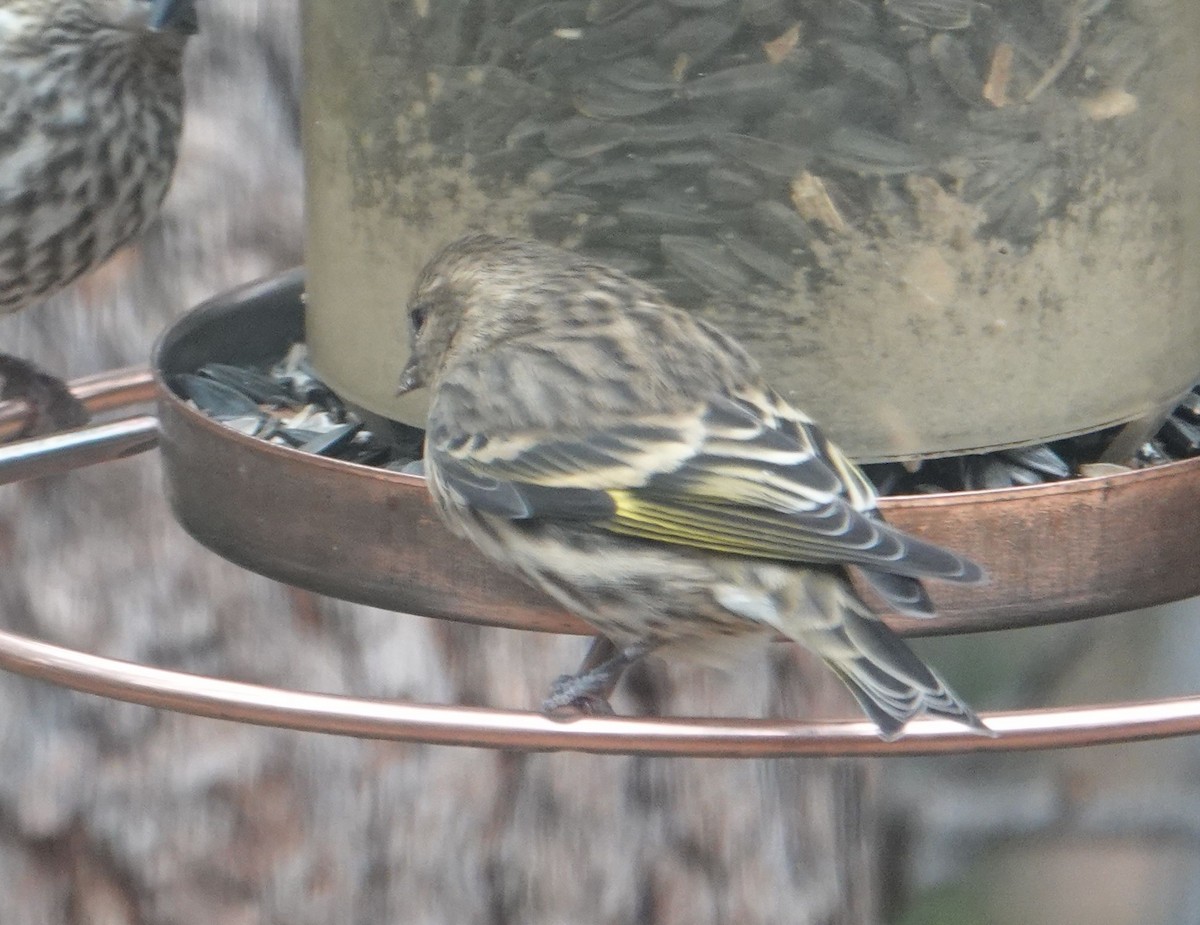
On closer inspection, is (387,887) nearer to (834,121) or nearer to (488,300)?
(488,300)

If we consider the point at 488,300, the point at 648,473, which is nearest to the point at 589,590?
the point at 648,473

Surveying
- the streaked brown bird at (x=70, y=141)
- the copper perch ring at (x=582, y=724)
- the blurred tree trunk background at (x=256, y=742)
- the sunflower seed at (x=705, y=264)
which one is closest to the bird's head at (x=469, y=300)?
the sunflower seed at (x=705, y=264)

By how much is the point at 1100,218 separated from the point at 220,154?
2.14 metres

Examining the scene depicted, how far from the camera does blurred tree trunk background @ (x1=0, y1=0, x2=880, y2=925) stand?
4301mm

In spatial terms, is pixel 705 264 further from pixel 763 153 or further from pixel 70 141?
pixel 70 141

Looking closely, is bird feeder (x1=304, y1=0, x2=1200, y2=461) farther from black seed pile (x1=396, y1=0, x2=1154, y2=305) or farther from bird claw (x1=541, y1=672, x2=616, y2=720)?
bird claw (x1=541, y1=672, x2=616, y2=720)

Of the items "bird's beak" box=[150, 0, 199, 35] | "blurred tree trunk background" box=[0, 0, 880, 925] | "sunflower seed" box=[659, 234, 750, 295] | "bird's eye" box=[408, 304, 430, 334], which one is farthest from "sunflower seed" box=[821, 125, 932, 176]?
"blurred tree trunk background" box=[0, 0, 880, 925]

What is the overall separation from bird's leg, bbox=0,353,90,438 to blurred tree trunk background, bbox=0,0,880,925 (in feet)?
1.36

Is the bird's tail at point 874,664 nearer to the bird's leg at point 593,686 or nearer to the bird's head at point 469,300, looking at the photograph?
the bird's leg at point 593,686

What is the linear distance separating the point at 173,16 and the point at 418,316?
0.98 m

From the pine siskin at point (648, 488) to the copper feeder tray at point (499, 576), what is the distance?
2.8 inches

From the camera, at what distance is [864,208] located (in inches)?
110

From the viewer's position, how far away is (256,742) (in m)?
4.48

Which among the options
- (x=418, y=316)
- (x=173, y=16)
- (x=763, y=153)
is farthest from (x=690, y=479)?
(x=173, y=16)
